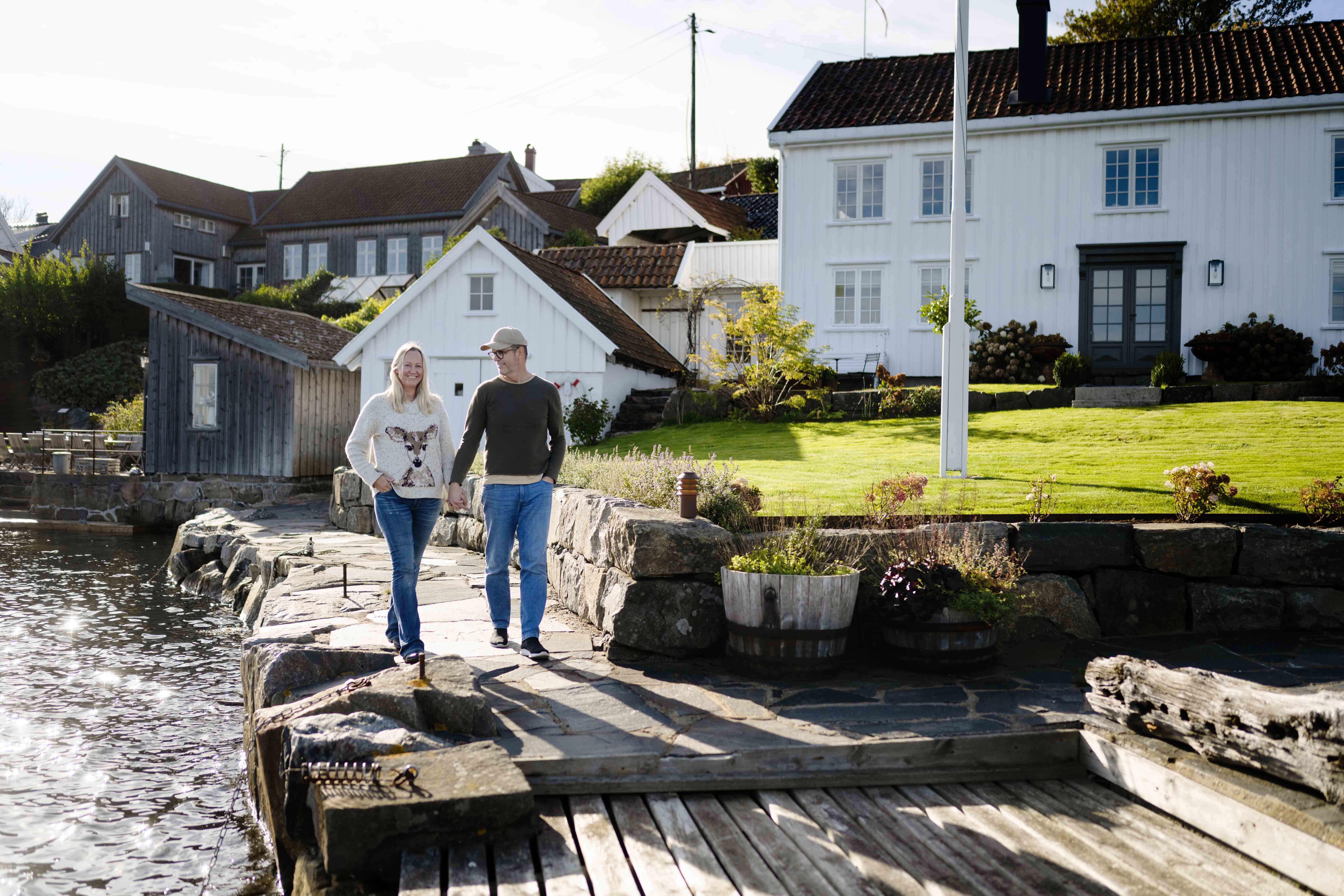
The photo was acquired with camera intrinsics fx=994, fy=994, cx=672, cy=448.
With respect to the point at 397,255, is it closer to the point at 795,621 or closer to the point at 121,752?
the point at 121,752

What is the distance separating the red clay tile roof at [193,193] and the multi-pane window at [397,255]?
8.79 m

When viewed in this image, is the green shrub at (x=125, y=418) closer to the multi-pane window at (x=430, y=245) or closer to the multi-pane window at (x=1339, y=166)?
the multi-pane window at (x=430, y=245)

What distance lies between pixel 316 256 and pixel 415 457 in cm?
3618

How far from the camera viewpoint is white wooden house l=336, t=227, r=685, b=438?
1936 cm

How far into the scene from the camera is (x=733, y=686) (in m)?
5.77

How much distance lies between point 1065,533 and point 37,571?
13.9 m

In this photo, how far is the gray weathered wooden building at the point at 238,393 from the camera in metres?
20.8

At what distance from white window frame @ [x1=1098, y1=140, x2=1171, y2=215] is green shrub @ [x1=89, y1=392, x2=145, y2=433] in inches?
876

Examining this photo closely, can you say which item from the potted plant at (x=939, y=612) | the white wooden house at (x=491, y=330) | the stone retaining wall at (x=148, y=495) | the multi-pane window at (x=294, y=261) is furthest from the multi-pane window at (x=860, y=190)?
the multi-pane window at (x=294, y=261)

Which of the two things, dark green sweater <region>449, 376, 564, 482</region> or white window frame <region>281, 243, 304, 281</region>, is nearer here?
dark green sweater <region>449, 376, 564, 482</region>

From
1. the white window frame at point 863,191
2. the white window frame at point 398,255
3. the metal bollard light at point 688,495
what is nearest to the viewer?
the metal bollard light at point 688,495

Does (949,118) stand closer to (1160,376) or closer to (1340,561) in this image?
(1160,376)

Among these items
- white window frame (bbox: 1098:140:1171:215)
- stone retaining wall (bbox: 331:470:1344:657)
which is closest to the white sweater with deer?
stone retaining wall (bbox: 331:470:1344:657)

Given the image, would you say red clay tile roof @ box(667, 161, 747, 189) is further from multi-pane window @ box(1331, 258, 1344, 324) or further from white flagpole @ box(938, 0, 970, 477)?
white flagpole @ box(938, 0, 970, 477)
